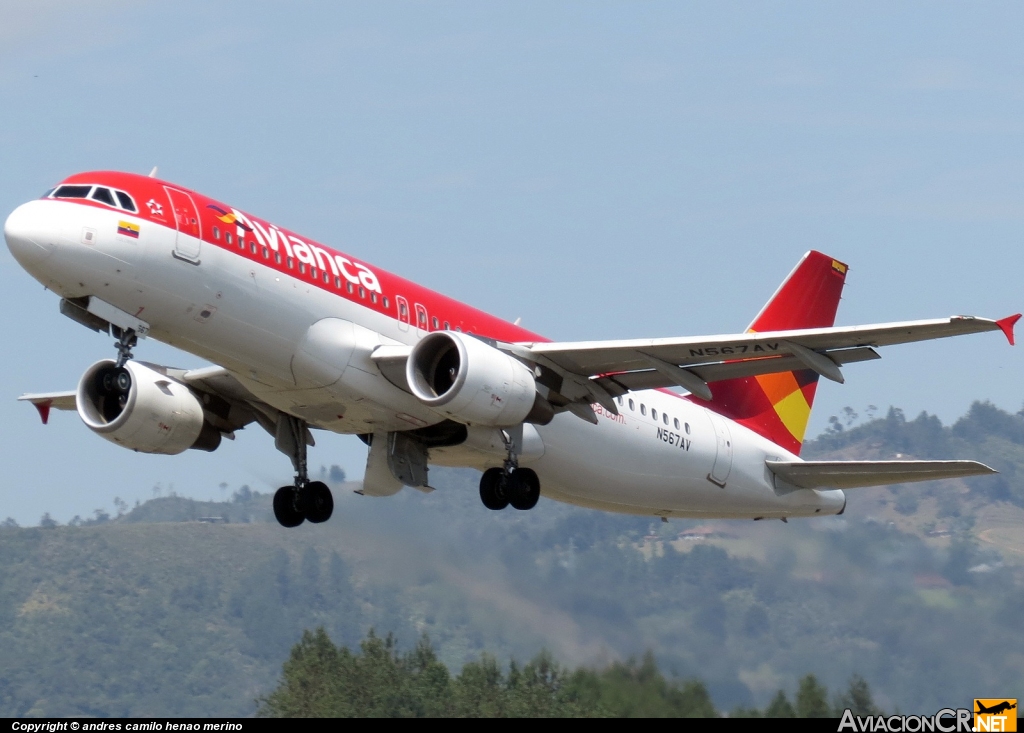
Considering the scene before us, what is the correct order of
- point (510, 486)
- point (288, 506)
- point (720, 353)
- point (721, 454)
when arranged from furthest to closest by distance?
point (721, 454) < point (288, 506) < point (510, 486) < point (720, 353)

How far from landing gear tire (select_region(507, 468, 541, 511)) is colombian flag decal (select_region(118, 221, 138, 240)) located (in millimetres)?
8880

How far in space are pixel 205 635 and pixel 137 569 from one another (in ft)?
103

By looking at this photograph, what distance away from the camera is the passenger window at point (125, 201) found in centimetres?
2634

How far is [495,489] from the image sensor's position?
30.8 meters

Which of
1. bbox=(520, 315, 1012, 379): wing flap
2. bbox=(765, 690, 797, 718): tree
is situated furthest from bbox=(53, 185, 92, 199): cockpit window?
bbox=(765, 690, 797, 718): tree

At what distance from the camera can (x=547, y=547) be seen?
41.6m

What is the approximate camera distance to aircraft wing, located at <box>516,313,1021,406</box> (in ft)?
87.4

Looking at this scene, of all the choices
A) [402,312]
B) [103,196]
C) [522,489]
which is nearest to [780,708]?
[522,489]

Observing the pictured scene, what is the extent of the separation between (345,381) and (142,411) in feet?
15.4

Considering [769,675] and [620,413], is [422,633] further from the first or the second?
[620,413]

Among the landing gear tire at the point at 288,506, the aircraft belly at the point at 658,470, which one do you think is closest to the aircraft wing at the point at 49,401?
the landing gear tire at the point at 288,506

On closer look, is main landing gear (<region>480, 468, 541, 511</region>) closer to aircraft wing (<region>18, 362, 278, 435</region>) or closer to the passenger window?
aircraft wing (<region>18, 362, 278, 435</region>)

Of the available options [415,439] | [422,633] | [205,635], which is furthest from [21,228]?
[205,635]

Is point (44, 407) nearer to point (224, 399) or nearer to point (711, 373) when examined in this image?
point (224, 399)
